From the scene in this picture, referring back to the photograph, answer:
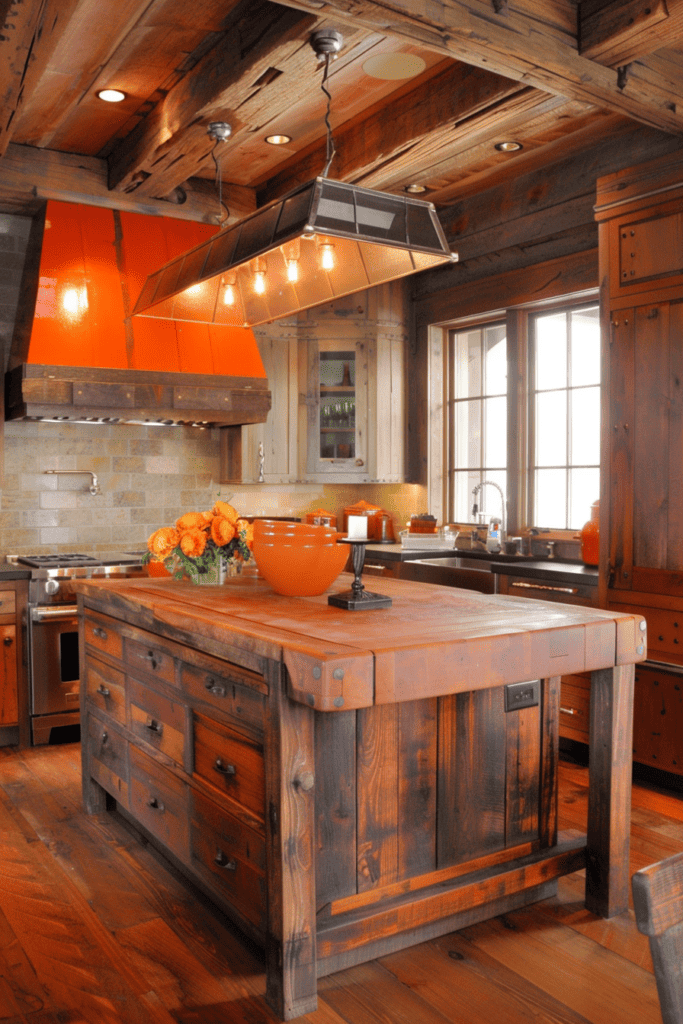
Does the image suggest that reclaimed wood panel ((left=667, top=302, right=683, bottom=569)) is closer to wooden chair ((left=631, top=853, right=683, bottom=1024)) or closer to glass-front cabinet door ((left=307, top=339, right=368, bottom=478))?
glass-front cabinet door ((left=307, top=339, right=368, bottom=478))

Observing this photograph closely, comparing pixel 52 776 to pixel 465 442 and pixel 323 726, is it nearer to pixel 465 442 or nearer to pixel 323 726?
pixel 323 726

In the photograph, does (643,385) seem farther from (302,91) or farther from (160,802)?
(160,802)

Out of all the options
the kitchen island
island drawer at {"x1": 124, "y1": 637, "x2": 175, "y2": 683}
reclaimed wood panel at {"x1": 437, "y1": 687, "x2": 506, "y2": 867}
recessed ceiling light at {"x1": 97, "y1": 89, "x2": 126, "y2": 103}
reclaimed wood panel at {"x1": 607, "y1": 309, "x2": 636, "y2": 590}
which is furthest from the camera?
recessed ceiling light at {"x1": 97, "y1": 89, "x2": 126, "y2": 103}

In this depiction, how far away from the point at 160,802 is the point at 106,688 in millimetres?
660

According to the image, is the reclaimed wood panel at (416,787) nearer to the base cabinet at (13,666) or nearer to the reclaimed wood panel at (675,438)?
the reclaimed wood panel at (675,438)

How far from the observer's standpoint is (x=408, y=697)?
214cm

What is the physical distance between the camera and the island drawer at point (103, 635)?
329 cm

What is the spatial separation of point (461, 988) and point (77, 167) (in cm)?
469

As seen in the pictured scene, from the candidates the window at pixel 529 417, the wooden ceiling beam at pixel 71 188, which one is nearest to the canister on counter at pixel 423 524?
the window at pixel 529 417

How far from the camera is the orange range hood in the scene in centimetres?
459

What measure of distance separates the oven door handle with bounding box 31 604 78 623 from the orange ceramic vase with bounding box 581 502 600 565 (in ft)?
9.18

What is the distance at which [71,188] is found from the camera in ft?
16.3

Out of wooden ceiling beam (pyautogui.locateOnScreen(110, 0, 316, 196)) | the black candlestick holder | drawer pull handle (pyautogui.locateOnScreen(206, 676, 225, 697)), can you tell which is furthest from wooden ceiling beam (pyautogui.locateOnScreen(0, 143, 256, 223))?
drawer pull handle (pyautogui.locateOnScreen(206, 676, 225, 697))

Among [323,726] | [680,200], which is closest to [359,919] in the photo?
[323,726]
